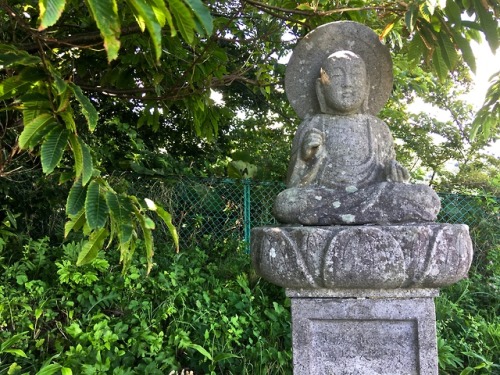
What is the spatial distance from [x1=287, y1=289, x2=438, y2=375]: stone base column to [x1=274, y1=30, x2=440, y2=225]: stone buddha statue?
37 cm

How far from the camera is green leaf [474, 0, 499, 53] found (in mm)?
2055

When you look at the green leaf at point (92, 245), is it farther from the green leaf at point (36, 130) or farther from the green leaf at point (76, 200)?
the green leaf at point (36, 130)

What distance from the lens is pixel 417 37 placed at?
97.6 inches

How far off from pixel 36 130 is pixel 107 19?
0.57 meters

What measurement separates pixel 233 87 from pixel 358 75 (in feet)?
9.26

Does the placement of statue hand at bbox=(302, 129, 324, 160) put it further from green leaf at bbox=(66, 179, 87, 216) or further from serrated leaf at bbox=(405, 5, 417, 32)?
green leaf at bbox=(66, 179, 87, 216)

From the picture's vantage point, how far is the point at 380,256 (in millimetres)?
1950

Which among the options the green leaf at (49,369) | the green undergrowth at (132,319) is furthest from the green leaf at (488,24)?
the green leaf at (49,369)

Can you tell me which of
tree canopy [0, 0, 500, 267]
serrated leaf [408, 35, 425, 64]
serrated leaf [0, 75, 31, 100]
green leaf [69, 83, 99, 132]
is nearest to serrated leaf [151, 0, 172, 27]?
tree canopy [0, 0, 500, 267]

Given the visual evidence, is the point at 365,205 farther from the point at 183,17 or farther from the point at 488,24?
the point at 183,17

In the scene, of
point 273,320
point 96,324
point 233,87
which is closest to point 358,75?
point 273,320

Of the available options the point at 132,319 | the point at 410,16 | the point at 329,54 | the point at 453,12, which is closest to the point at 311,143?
the point at 329,54

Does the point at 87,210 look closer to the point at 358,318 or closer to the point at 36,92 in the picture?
the point at 36,92

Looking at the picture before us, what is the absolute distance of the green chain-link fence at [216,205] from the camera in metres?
4.22
